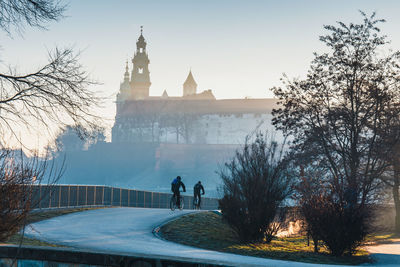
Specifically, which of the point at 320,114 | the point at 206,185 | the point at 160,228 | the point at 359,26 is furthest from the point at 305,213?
the point at 206,185

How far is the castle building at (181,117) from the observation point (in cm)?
13375

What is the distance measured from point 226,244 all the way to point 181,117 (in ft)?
392

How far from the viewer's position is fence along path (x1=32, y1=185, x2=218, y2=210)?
71.5 feet

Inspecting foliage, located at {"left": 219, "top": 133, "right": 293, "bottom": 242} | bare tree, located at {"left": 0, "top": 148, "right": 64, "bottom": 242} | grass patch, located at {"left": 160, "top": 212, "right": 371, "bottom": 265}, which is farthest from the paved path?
foliage, located at {"left": 219, "top": 133, "right": 293, "bottom": 242}

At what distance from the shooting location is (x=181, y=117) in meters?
134

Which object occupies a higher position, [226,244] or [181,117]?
[181,117]

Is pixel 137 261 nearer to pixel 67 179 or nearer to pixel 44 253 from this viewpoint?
pixel 44 253

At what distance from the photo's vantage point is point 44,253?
875 cm

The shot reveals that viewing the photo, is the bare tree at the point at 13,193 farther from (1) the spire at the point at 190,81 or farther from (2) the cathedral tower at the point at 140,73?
(1) the spire at the point at 190,81

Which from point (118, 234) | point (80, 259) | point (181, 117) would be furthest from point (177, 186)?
point (181, 117)

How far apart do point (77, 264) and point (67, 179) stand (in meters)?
119

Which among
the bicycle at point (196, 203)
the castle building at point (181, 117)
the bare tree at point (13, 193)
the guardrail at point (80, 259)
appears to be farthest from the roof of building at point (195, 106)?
the guardrail at point (80, 259)

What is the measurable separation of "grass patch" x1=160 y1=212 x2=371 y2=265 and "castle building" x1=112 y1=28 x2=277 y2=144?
112 m

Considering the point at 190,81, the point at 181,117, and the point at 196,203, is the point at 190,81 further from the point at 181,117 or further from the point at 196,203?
the point at 196,203
